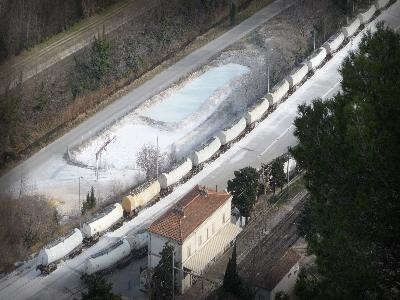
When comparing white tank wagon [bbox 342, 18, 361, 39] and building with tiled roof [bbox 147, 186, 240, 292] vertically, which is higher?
white tank wagon [bbox 342, 18, 361, 39]

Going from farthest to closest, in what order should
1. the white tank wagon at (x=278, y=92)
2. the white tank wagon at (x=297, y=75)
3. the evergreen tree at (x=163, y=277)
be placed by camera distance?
1. the white tank wagon at (x=297, y=75)
2. the white tank wagon at (x=278, y=92)
3. the evergreen tree at (x=163, y=277)

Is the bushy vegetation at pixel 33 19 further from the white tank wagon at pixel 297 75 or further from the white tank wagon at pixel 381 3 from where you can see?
the white tank wagon at pixel 381 3

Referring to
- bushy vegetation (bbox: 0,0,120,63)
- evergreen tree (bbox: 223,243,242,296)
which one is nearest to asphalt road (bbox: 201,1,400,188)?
evergreen tree (bbox: 223,243,242,296)

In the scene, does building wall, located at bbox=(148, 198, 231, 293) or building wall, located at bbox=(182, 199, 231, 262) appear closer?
building wall, located at bbox=(148, 198, 231, 293)

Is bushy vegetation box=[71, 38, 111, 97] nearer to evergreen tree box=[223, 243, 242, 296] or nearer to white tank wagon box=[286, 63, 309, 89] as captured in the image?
white tank wagon box=[286, 63, 309, 89]

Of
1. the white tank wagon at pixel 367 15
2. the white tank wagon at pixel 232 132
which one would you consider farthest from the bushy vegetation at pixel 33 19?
the white tank wagon at pixel 367 15

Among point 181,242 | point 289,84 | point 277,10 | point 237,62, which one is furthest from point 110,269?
point 277,10

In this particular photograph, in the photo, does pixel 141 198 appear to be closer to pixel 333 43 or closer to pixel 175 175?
pixel 175 175
